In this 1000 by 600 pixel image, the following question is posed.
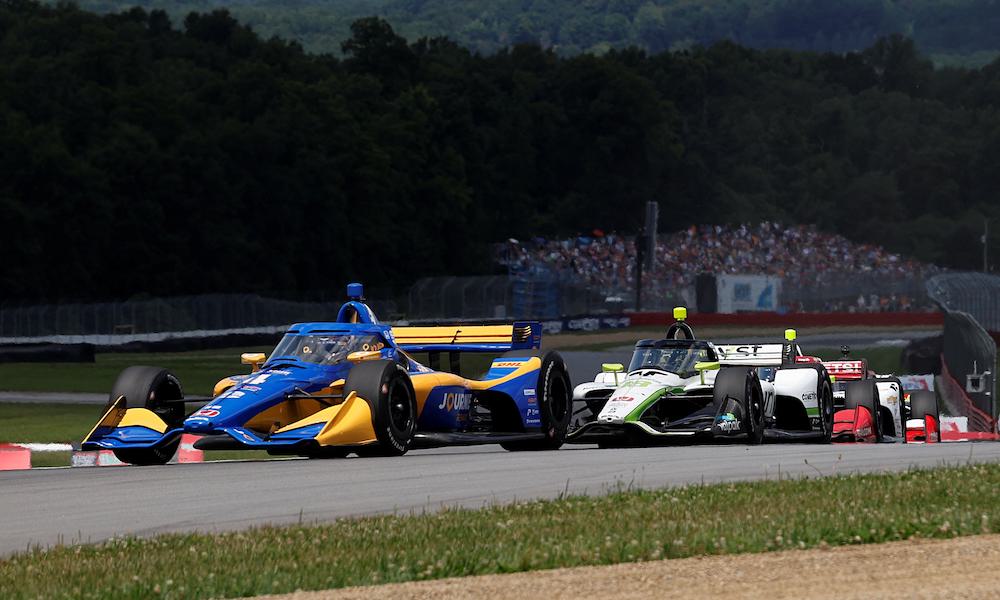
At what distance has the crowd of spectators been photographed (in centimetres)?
7950

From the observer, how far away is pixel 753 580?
8.87 meters

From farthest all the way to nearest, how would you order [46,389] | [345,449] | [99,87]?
[99,87] < [46,389] < [345,449]

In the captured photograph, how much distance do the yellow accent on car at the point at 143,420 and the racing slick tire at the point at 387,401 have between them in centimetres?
197

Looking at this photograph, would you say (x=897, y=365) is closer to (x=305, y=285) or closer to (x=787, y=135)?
(x=305, y=285)

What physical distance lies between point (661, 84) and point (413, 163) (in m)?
53.2

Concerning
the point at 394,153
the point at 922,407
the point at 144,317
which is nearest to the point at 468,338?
the point at 922,407

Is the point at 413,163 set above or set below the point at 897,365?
above

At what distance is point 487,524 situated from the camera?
11391mm

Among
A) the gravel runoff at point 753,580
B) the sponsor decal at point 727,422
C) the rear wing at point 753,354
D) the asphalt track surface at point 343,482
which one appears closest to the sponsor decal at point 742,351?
the rear wing at point 753,354

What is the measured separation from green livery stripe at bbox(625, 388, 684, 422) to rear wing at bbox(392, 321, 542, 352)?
1.40 m

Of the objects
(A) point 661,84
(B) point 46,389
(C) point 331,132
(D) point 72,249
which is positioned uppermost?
(A) point 661,84

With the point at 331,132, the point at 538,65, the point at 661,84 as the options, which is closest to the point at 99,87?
the point at 331,132

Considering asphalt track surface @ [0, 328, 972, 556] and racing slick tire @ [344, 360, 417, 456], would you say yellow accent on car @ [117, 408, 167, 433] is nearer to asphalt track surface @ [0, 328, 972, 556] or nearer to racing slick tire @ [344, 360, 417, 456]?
asphalt track surface @ [0, 328, 972, 556]

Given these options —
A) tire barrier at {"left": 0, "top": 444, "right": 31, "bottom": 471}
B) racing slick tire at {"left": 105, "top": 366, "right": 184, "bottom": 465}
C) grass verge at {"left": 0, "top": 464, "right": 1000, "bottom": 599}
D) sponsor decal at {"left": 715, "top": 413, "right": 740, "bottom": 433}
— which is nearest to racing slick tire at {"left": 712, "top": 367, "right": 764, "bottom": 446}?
sponsor decal at {"left": 715, "top": 413, "right": 740, "bottom": 433}
